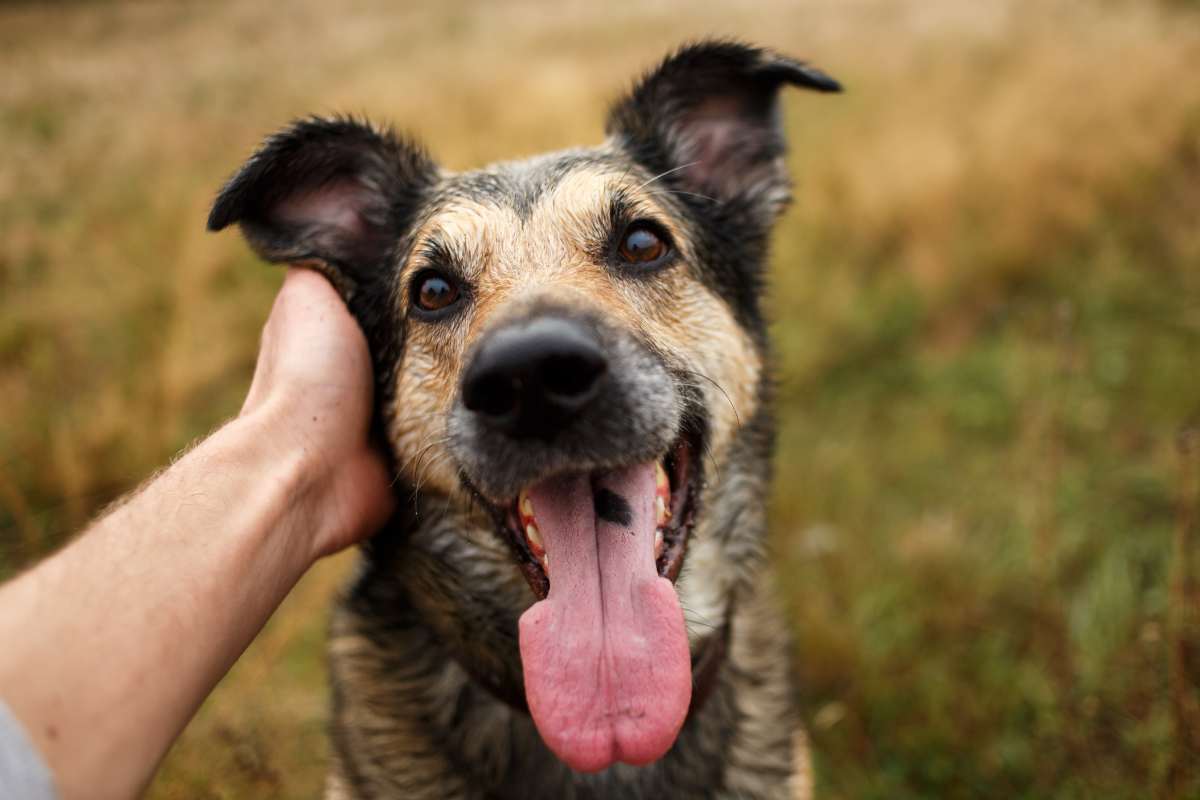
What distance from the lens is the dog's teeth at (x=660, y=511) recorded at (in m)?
2.24

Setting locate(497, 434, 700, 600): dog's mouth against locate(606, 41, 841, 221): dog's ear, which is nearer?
locate(497, 434, 700, 600): dog's mouth

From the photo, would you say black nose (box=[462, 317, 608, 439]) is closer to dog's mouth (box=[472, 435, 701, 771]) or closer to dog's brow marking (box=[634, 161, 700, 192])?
dog's mouth (box=[472, 435, 701, 771])

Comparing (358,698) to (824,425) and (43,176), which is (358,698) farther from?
(43,176)

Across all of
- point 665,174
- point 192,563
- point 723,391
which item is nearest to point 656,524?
point 723,391

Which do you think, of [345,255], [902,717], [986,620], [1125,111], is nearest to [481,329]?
[345,255]

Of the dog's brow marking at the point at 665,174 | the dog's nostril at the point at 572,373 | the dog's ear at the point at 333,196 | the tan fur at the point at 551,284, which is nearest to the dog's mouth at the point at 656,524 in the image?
the tan fur at the point at 551,284

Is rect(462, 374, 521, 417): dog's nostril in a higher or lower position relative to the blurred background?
higher

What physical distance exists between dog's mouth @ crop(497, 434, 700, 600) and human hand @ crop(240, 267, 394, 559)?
513mm

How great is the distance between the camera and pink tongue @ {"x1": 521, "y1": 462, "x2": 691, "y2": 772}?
1.97 metres

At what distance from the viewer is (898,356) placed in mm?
5926

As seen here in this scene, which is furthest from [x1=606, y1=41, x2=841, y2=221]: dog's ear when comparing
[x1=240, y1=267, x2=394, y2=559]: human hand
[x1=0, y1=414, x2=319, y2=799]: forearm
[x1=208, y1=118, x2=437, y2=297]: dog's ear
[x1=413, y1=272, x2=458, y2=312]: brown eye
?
Result: [x1=0, y1=414, x2=319, y2=799]: forearm

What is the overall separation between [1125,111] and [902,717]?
22.3ft

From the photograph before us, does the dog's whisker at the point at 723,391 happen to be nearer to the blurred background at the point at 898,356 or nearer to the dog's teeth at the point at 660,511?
the dog's teeth at the point at 660,511

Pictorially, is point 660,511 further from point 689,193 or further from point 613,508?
point 689,193
